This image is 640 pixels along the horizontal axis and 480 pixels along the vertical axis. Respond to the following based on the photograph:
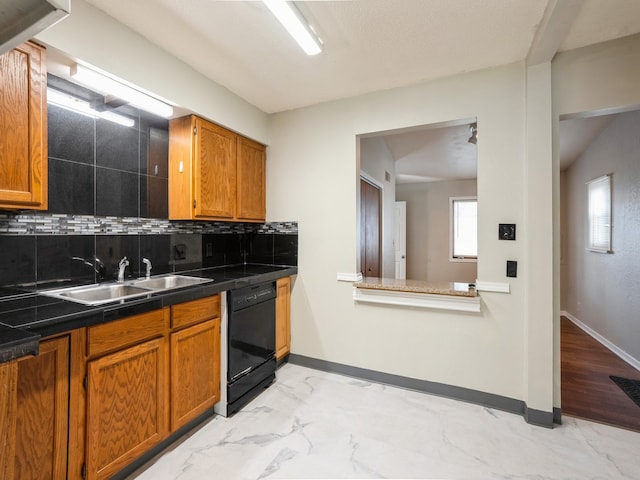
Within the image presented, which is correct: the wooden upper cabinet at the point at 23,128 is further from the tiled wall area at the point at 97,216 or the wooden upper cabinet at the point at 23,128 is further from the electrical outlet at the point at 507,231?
the electrical outlet at the point at 507,231

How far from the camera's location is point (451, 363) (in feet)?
7.56

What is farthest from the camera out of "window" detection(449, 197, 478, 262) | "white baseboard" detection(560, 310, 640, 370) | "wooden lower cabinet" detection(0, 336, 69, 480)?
"window" detection(449, 197, 478, 262)

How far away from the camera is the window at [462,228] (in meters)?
6.21

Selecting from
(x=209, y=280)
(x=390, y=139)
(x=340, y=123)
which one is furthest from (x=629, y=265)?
(x=209, y=280)

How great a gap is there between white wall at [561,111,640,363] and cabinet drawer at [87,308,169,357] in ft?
13.5

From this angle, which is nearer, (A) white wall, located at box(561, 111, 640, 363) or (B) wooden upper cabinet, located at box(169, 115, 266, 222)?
(B) wooden upper cabinet, located at box(169, 115, 266, 222)

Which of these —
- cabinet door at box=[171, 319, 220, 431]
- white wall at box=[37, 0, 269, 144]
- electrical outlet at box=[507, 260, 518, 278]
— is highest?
white wall at box=[37, 0, 269, 144]

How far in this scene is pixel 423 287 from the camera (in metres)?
2.36

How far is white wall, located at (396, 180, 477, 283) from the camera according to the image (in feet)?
20.6

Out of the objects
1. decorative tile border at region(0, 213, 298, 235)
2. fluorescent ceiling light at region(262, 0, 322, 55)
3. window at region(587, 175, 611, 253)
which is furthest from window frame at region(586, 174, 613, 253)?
fluorescent ceiling light at region(262, 0, 322, 55)

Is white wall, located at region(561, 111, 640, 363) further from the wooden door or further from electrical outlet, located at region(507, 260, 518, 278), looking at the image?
the wooden door

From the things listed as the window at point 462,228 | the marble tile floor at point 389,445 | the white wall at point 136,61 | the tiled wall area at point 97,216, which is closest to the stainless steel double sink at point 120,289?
the tiled wall area at point 97,216

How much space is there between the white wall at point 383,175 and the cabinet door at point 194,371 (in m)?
2.35

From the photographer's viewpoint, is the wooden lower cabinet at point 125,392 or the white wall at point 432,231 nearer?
the wooden lower cabinet at point 125,392
